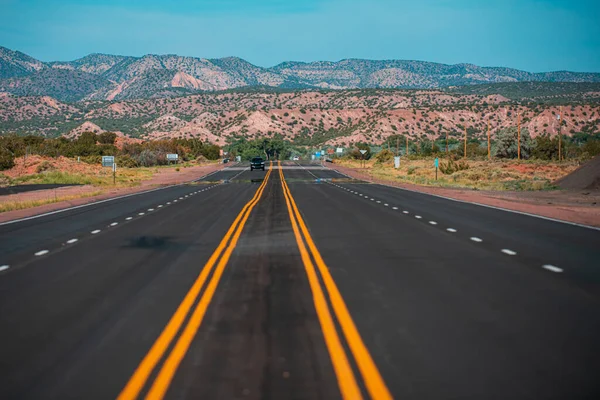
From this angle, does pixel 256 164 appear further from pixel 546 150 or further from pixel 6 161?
pixel 546 150

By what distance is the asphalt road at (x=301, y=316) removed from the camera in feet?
18.0

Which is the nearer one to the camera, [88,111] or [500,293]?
[500,293]

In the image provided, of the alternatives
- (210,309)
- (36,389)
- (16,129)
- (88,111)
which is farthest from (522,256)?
(88,111)

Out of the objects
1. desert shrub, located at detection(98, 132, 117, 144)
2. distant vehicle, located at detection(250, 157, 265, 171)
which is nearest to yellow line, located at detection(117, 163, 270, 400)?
distant vehicle, located at detection(250, 157, 265, 171)

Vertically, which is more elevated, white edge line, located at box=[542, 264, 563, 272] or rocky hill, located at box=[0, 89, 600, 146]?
rocky hill, located at box=[0, 89, 600, 146]

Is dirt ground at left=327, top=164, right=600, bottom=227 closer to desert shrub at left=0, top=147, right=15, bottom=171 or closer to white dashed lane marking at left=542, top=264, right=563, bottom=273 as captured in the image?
white dashed lane marking at left=542, top=264, right=563, bottom=273

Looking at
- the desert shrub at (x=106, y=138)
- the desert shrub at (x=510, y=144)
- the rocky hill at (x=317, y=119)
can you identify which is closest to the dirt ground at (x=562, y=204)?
the desert shrub at (x=510, y=144)

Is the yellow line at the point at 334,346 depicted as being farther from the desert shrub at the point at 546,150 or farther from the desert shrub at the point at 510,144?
the desert shrub at the point at 510,144

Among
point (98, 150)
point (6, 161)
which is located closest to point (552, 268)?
point (6, 161)

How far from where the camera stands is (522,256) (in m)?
12.8

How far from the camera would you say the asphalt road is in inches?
216

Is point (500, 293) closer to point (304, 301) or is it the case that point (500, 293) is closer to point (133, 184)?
point (304, 301)

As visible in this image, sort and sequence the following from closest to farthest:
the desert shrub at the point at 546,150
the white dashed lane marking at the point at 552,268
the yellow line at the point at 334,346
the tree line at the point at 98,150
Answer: the yellow line at the point at 334,346 < the white dashed lane marking at the point at 552,268 < the tree line at the point at 98,150 < the desert shrub at the point at 546,150

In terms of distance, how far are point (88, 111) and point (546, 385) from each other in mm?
201928
